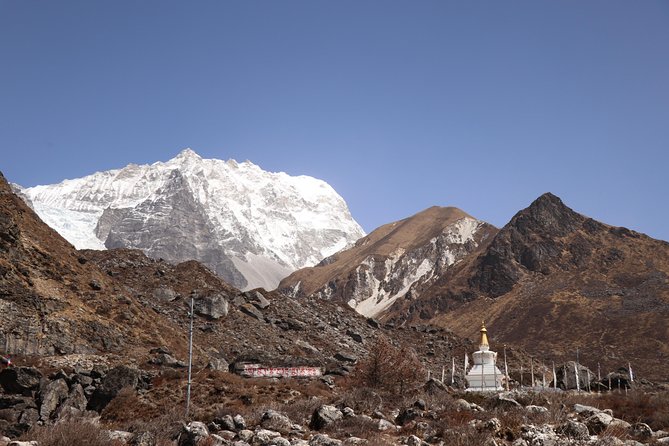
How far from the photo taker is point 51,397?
3381cm

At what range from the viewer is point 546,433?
21.1m

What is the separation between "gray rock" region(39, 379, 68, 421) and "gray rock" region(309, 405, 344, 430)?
13.6 m

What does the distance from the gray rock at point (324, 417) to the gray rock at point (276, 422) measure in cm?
100

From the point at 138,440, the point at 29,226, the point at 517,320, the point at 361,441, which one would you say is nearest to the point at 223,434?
the point at 138,440

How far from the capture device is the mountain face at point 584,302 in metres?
134

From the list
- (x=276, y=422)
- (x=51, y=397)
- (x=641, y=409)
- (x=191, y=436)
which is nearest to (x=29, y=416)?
(x=51, y=397)

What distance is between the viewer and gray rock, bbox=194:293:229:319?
75.3m

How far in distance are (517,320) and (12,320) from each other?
452 ft

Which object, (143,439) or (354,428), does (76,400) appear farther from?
(354,428)

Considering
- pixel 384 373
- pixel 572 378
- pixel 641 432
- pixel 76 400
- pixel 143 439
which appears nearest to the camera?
pixel 143 439

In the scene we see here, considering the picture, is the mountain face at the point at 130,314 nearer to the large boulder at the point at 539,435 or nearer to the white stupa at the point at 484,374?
the white stupa at the point at 484,374

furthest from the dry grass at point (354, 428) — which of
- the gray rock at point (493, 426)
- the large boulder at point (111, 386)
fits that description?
the large boulder at point (111, 386)

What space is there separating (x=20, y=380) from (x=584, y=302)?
146 m

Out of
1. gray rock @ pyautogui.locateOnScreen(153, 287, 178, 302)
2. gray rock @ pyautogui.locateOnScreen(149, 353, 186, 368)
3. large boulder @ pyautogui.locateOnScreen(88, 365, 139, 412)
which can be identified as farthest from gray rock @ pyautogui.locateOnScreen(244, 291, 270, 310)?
large boulder @ pyautogui.locateOnScreen(88, 365, 139, 412)
